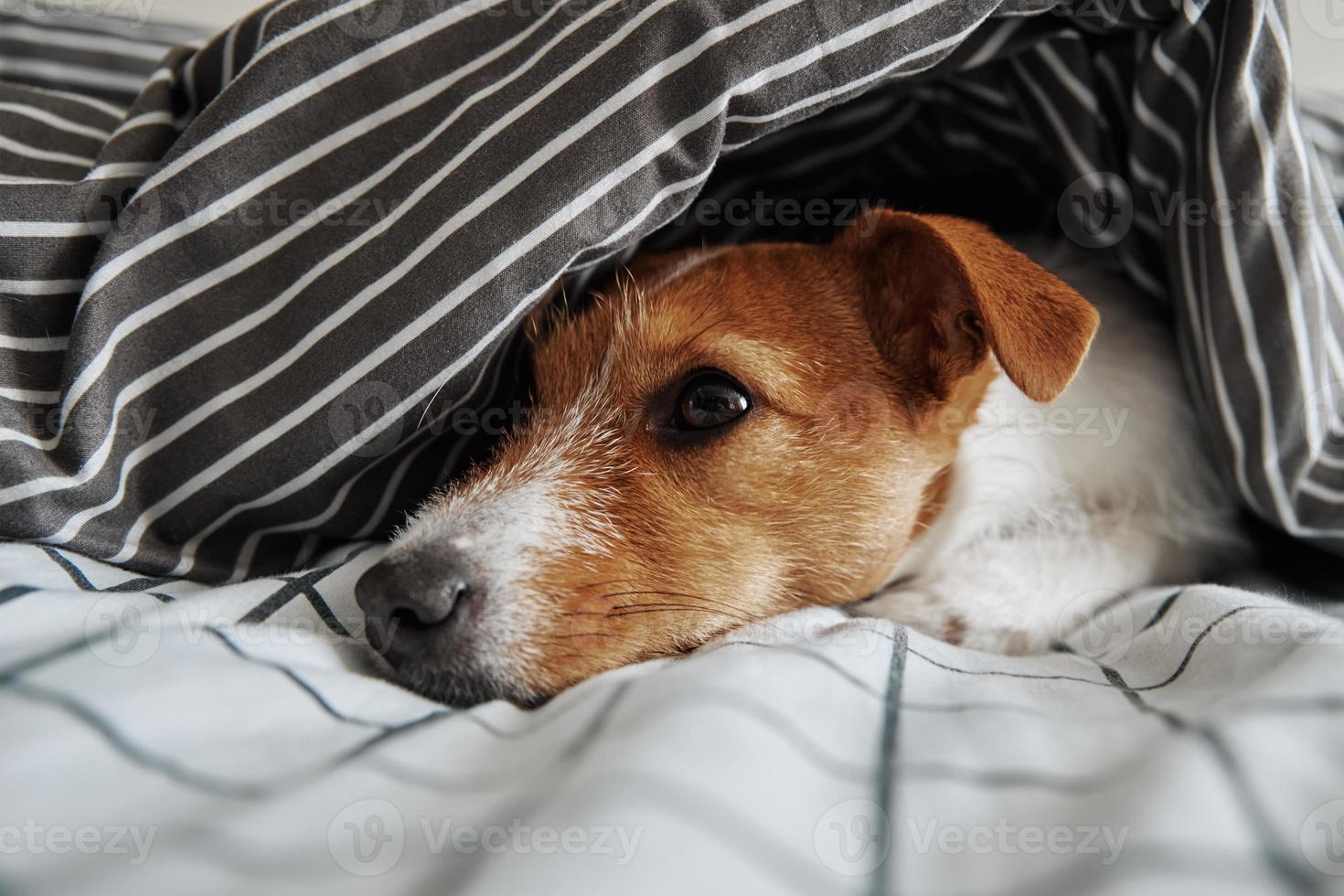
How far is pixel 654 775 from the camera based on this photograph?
1.89 ft

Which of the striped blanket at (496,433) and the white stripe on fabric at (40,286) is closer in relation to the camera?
the striped blanket at (496,433)

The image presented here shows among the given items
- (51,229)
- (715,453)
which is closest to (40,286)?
(51,229)

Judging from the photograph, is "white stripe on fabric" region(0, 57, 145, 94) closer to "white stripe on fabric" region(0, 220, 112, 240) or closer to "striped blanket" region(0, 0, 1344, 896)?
"striped blanket" region(0, 0, 1344, 896)

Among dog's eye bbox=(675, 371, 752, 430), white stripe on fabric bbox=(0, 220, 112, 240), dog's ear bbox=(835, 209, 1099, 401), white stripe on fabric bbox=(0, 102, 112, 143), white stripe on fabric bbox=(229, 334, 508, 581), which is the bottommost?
white stripe on fabric bbox=(229, 334, 508, 581)

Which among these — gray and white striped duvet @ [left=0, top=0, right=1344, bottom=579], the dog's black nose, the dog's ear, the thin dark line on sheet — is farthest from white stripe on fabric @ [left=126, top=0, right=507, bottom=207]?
the thin dark line on sheet

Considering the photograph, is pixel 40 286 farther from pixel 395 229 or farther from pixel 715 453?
pixel 715 453

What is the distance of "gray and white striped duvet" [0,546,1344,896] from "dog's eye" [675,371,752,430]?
0.39 meters

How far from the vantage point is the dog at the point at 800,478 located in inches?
38.1

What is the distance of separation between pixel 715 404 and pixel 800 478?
0.16 m

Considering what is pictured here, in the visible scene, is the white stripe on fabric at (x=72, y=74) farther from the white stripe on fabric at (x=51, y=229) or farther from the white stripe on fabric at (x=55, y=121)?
the white stripe on fabric at (x=51, y=229)

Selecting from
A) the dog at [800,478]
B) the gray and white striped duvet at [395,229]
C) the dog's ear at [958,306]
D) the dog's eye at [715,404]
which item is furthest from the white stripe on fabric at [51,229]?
the dog's ear at [958,306]

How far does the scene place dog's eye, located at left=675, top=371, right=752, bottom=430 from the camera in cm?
112

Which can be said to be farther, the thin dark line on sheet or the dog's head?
the dog's head

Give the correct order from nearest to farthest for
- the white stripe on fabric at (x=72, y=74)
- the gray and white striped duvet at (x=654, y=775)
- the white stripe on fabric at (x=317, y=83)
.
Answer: the gray and white striped duvet at (x=654, y=775)
the white stripe on fabric at (x=317, y=83)
the white stripe on fabric at (x=72, y=74)
